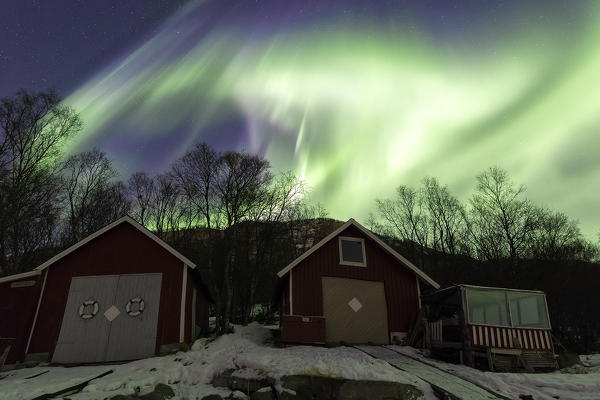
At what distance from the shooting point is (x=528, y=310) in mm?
15688

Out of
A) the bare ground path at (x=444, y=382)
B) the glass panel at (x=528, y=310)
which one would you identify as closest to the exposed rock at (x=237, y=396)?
the bare ground path at (x=444, y=382)

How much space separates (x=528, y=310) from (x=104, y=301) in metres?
18.7

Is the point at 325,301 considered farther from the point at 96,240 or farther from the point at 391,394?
the point at 96,240

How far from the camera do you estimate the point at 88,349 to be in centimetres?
1538

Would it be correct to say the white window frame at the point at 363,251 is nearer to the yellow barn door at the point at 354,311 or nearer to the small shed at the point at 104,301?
the yellow barn door at the point at 354,311

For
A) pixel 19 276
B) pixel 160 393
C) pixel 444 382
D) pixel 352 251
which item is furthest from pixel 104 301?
pixel 444 382

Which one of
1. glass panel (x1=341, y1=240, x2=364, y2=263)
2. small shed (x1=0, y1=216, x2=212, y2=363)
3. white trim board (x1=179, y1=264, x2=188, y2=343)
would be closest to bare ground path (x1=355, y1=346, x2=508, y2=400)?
glass panel (x1=341, y1=240, x2=364, y2=263)

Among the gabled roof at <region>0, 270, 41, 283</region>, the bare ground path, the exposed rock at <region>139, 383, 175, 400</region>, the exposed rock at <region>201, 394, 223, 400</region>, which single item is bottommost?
the exposed rock at <region>201, 394, 223, 400</region>

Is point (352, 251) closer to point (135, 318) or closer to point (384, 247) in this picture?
point (384, 247)

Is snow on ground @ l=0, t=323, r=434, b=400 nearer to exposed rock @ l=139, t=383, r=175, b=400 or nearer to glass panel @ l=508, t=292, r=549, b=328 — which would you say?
exposed rock @ l=139, t=383, r=175, b=400

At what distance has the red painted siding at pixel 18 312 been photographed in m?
15.2

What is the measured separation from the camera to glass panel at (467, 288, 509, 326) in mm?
14367

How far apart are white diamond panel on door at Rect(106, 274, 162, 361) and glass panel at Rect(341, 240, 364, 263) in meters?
9.24

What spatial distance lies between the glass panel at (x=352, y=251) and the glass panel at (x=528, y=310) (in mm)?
7135
